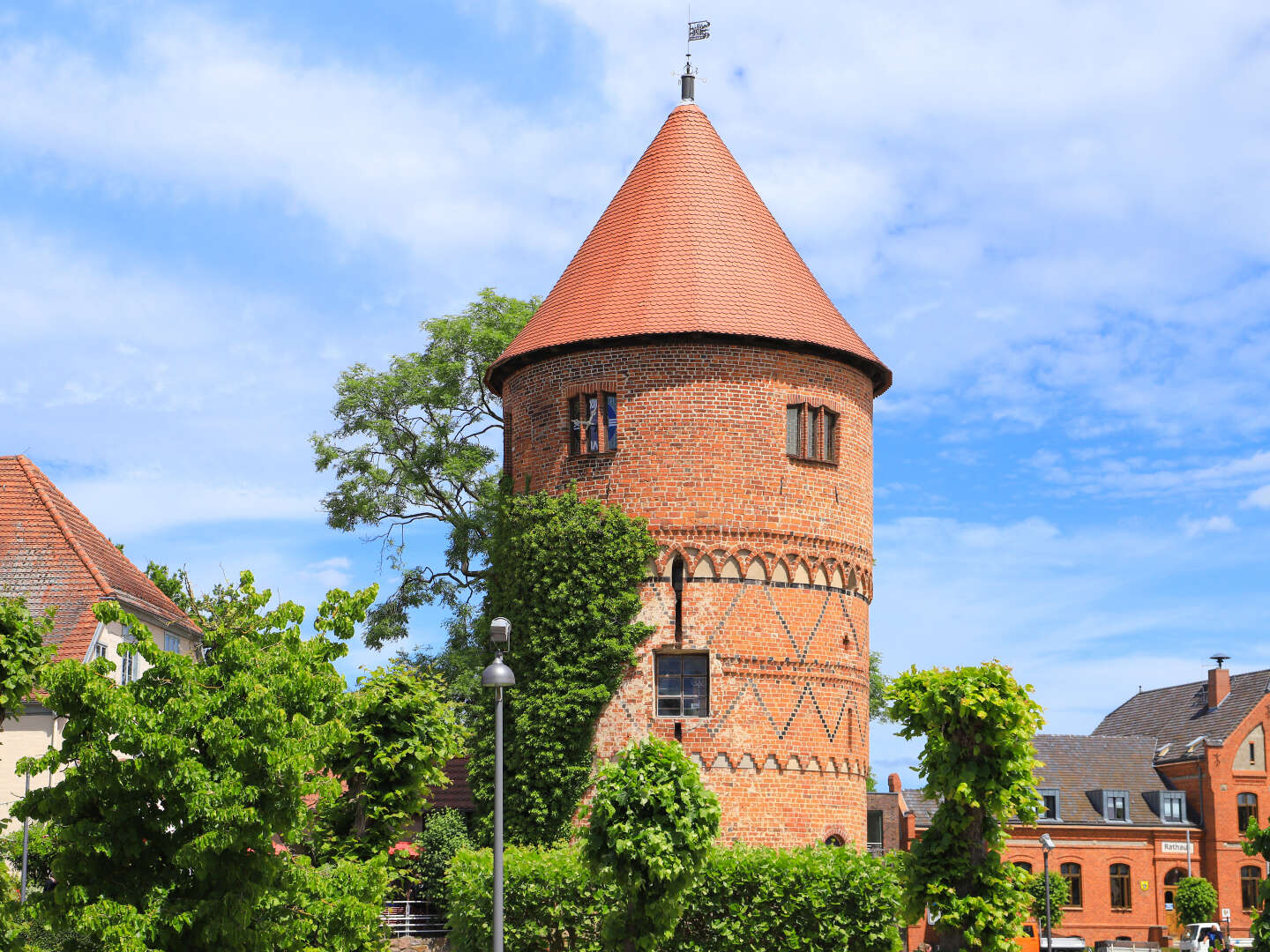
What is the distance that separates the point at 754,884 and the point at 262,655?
1030cm

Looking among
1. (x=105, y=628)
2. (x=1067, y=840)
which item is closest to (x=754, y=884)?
(x=105, y=628)

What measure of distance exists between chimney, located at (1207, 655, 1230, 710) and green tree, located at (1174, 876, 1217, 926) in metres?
8.89

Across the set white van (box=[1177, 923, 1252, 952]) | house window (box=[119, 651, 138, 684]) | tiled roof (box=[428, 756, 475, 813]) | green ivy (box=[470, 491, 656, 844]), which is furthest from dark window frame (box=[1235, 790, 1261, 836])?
→ house window (box=[119, 651, 138, 684])

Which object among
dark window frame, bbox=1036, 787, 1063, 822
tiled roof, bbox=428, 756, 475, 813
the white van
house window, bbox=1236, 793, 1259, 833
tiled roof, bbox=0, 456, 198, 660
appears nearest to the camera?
tiled roof, bbox=0, 456, 198, 660

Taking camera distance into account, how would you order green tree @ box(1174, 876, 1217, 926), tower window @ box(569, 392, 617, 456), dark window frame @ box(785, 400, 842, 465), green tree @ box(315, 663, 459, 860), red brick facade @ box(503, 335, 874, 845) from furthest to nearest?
green tree @ box(1174, 876, 1217, 926) → dark window frame @ box(785, 400, 842, 465) → tower window @ box(569, 392, 617, 456) → red brick facade @ box(503, 335, 874, 845) → green tree @ box(315, 663, 459, 860)

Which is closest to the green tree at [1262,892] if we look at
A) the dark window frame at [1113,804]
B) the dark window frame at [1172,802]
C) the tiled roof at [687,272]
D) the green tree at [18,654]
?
the tiled roof at [687,272]

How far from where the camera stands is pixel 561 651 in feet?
95.2

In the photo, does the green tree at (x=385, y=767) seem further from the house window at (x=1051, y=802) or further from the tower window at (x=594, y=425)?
the house window at (x=1051, y=802)

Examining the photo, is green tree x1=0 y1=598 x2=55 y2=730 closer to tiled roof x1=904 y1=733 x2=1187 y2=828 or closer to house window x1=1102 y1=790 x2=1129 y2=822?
tiled roof x1=904 y1=733 x2=1187 y2=828

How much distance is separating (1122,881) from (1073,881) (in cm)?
202

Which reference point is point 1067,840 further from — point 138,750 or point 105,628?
point 138,750

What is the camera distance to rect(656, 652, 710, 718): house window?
2886 centimetres

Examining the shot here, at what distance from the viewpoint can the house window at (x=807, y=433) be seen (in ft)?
99.4

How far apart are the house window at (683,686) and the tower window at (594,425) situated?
Result: 4584mm
